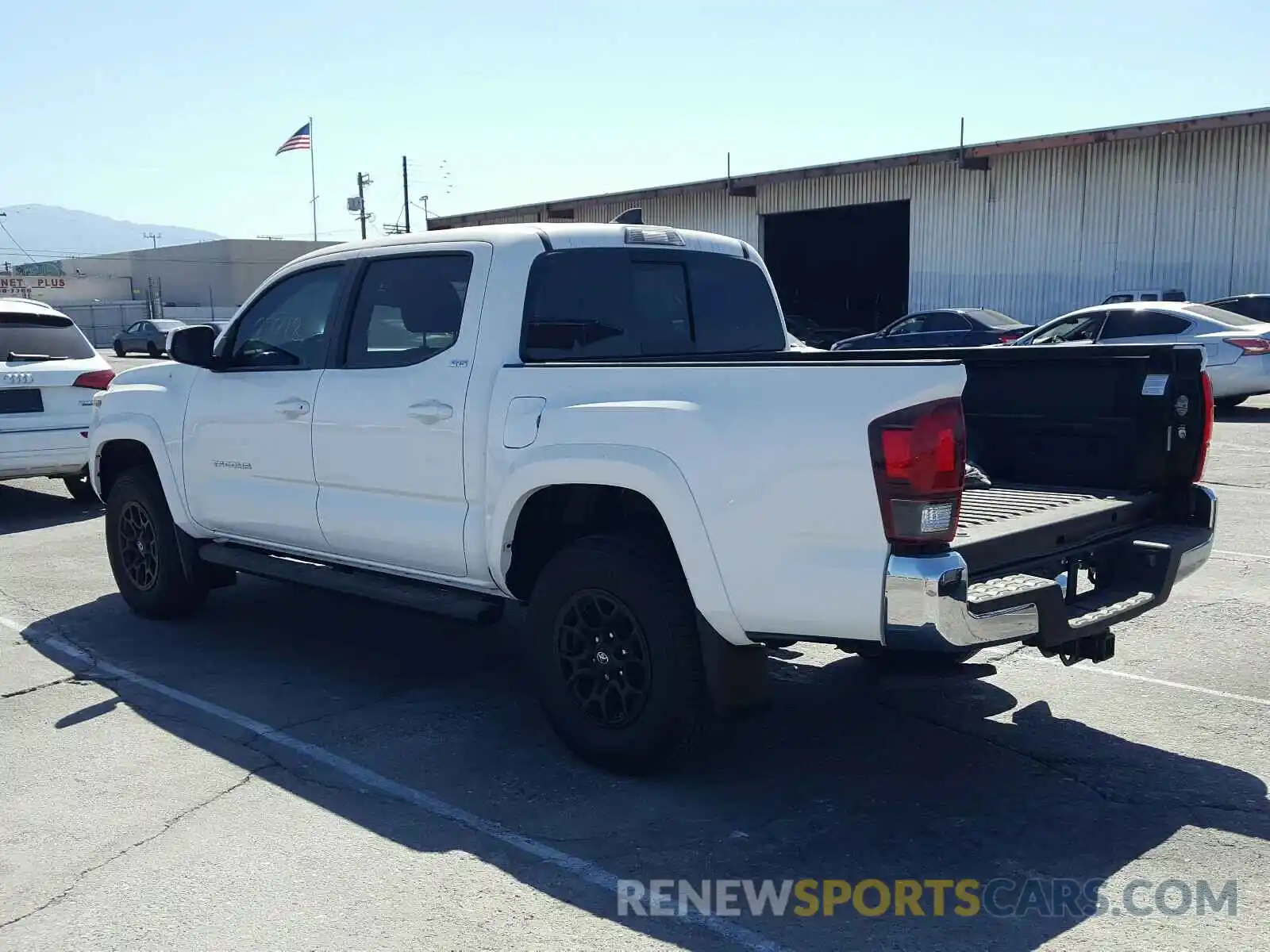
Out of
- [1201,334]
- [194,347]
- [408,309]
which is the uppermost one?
[408,309]

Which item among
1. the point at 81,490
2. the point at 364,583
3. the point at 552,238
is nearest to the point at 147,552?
the point at 364,583

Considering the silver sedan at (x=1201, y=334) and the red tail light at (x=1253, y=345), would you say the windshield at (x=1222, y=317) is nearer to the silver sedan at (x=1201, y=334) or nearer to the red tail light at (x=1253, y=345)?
the silver sedan at (x=1201, y=334)

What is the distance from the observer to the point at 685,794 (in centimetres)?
432

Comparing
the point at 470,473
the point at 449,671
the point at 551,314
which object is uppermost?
the point at 551,314

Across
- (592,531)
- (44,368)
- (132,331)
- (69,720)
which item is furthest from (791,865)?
(132,331)

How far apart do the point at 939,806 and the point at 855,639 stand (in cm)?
→ 86

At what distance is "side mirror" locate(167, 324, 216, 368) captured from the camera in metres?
6.13

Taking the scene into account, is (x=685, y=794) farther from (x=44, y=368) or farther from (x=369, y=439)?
(x=44, y=368)

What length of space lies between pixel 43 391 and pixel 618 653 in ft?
25.3

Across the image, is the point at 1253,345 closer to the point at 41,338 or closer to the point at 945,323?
the point at 945,323

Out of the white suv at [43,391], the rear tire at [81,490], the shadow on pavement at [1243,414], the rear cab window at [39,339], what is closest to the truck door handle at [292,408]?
the white suv at [43,391]

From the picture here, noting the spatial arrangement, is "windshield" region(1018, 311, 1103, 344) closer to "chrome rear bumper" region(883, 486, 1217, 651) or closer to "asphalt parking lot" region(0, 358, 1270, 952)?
"asphalt parking lot" region(0, 358, 1270, 952)

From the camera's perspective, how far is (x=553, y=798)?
430cm

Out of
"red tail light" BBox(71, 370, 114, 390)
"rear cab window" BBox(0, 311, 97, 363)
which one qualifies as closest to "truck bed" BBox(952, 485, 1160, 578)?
"red tail light" BBox(71, 370, 114, 390)
